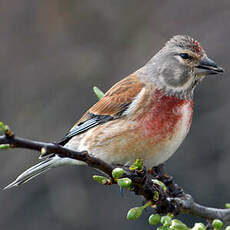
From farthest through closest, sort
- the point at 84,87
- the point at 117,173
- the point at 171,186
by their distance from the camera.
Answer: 1. the point at 84,87
2. the point at 171,186
3. the point at 117,173

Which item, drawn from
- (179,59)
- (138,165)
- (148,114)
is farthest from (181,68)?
(138,165)

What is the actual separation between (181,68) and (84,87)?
5718 mm

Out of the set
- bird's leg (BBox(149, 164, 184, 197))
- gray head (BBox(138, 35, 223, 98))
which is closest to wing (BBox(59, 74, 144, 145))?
gray head (BBox(138, 35, 223, 98))

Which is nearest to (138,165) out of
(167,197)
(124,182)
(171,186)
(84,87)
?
(124,182)

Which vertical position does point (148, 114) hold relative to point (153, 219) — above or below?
above

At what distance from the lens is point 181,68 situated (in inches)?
181

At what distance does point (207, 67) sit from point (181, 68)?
255 mm

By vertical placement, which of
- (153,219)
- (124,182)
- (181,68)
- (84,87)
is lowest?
(153,219)

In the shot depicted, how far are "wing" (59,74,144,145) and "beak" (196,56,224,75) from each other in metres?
0.52

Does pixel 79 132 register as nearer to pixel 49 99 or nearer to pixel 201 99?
pixel 201 99

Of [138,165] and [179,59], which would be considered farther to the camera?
[179,59]

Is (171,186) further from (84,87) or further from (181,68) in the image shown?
(84,87)

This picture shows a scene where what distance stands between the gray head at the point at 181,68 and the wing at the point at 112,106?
0.50 ft

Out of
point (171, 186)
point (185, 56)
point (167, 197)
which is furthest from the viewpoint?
point (185, 56)
